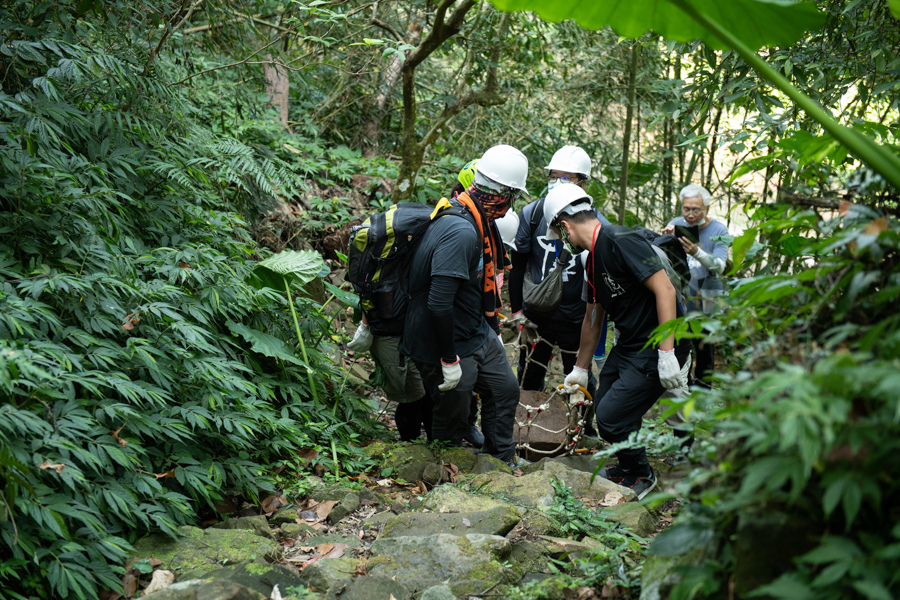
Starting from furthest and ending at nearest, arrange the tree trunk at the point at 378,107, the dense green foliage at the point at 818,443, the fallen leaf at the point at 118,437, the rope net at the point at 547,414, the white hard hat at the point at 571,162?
the tree trunk at the point at 378,107
the white hard hat at the point at 571,162
the rope net at the point at 547,414
the fallen leaf at the point at 118,437
the dense green foliage at the point at 818,443

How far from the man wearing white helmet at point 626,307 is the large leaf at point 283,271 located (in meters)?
1.98

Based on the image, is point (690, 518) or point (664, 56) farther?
point (664, 56)

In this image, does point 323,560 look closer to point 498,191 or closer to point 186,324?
point 186,324

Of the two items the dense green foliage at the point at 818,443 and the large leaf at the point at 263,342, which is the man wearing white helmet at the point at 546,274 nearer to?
the large leaf at the point at 263,342

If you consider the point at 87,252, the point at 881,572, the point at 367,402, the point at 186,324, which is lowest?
the point at 367,402

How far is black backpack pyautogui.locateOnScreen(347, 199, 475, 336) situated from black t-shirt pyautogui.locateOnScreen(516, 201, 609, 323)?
1.12m

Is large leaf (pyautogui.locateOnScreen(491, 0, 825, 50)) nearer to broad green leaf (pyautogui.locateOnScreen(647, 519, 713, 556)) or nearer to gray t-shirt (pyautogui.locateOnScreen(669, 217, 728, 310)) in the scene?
broad green leaf (pyautogui.locateOnScreen(647, 519, 713, 556))

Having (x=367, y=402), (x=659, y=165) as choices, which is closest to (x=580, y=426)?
(x=367, y=402)

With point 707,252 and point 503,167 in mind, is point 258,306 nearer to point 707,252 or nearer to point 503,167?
point 503,167

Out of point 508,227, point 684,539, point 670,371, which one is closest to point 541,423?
point 508,227

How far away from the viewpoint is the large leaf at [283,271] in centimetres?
487

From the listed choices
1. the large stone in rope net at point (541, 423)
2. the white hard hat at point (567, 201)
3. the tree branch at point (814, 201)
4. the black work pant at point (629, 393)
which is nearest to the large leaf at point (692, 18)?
the tree branch at point (814, 201)

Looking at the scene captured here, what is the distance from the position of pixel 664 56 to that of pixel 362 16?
16.1ft

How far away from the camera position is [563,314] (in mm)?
5469
